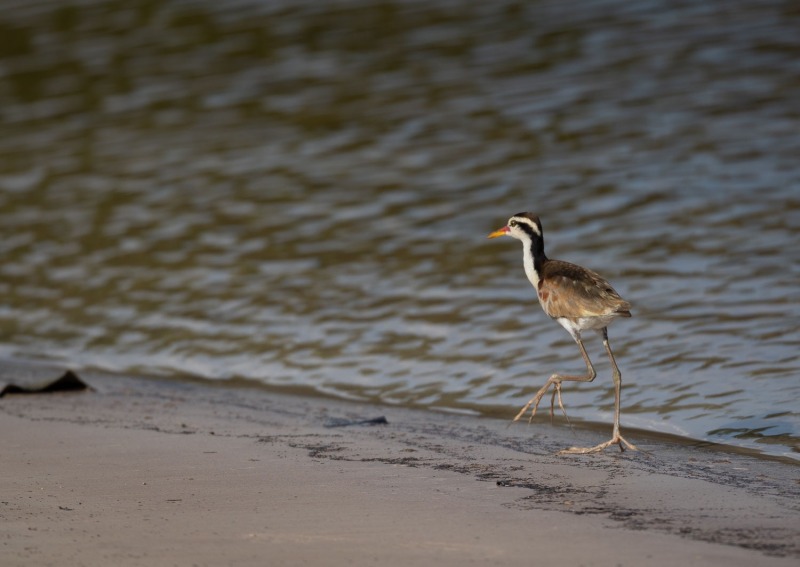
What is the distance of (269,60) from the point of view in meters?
18.3

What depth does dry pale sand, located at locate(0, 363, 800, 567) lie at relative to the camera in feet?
16.2

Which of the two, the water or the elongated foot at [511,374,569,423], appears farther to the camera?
the water

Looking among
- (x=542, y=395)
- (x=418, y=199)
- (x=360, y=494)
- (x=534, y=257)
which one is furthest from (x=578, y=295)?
(x=418, y=199)

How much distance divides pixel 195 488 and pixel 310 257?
559cm

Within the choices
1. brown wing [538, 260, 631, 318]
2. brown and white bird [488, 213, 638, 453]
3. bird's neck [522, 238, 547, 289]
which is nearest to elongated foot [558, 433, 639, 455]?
brown and white bird [488, 213, 638, 453]

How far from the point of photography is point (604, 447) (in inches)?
269

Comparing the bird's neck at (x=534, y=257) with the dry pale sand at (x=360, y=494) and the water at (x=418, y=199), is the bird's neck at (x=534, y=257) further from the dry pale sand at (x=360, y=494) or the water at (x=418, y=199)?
the dry pale sand at (x=360, y=494)

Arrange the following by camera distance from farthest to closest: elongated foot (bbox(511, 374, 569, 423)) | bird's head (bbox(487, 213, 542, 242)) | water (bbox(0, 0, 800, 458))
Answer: water (bbox(0, 0, 800, 458))
bird's head (bbox(487, 213, 542, 242))
elongated foot (bbox(511, 374, 569, 423))

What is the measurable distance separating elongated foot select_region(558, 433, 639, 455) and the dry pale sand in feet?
0.20

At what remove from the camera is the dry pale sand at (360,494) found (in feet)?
16.2

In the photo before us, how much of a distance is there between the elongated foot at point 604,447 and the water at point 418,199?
49 centimetres

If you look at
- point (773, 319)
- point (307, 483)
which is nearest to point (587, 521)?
point (307, 483)

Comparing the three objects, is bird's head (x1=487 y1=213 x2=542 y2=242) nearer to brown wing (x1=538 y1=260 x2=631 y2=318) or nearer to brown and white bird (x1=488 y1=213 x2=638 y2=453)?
brown and white bird (x1=488 y1=213 x2=638 y2=453)

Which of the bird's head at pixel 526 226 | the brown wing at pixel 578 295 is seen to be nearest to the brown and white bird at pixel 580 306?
the brown wing at pixel 578 295
